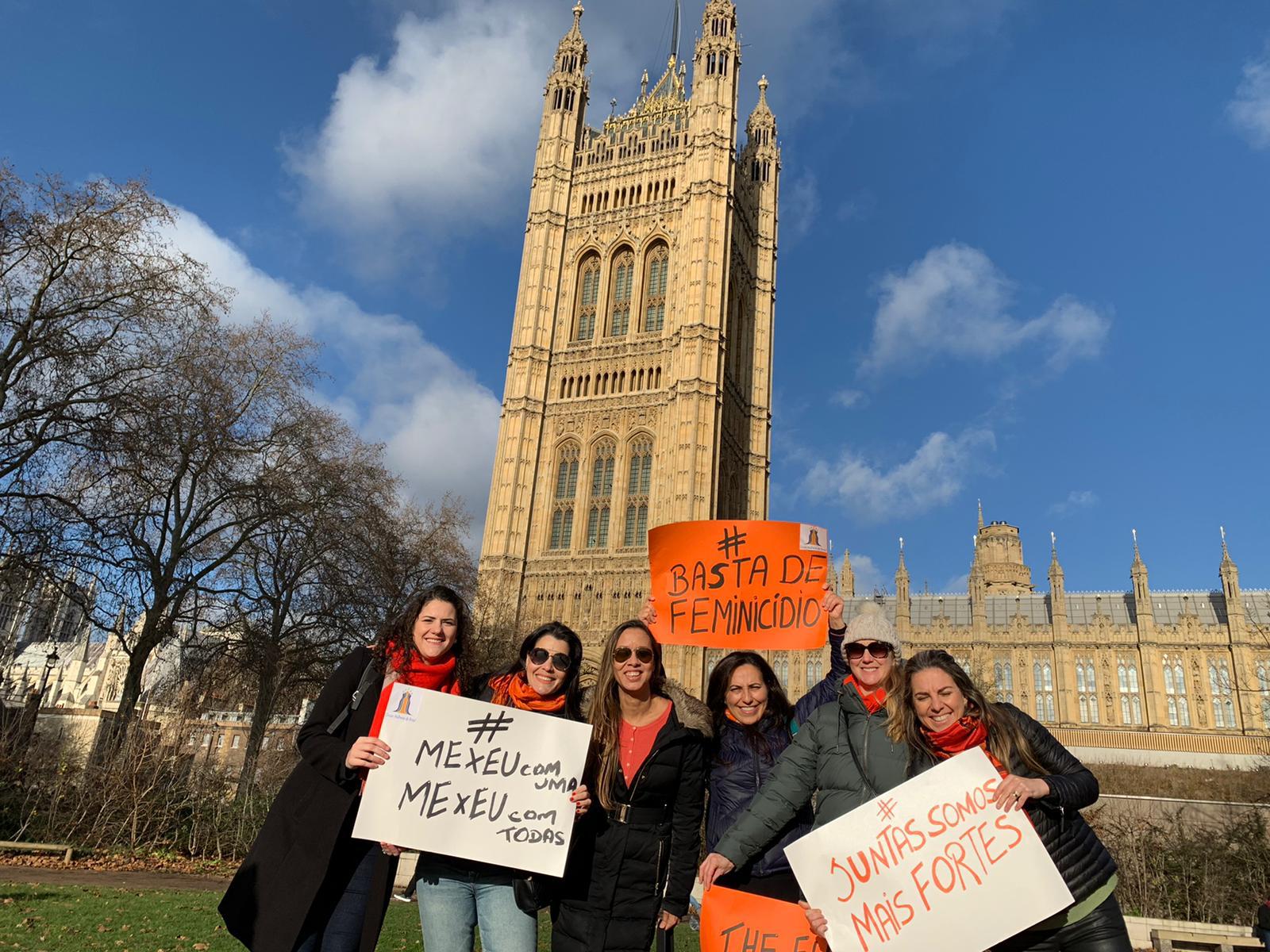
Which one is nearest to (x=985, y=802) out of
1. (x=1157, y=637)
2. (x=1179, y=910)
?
(x=1179, y=910)

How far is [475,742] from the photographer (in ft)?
11.3

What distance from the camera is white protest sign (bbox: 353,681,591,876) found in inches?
129

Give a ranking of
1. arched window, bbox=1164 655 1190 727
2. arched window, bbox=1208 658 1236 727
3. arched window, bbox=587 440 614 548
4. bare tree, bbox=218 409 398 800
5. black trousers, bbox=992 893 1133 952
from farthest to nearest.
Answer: arched window, bbox=1164 655 1190 727 < arched window, bbox=1208 658 1236 727 < arched window, bbox=587 440 614 548 < bare tree, bbox=218 409 398 800 < black trousers, bbox=992 893 1133 952

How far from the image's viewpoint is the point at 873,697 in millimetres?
3502

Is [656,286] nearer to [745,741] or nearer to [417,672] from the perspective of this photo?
[745,741]

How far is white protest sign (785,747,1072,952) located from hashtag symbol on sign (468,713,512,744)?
1.22 metres

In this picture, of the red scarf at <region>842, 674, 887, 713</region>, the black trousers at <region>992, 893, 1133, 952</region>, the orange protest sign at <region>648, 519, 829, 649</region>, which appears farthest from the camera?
the orange protest sign at <region>648, 519, 829, 649</region>

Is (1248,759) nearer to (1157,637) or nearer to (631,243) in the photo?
(1157,637)

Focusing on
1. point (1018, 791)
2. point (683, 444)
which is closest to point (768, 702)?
point (1018, 791)

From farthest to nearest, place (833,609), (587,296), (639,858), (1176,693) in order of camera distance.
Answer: (587,296) → (1176,693) → (833,609) → (639,858)

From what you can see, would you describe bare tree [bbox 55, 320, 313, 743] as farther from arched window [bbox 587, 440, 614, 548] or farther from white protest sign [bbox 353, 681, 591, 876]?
arched window [bbox 587, 440, 614, 548]

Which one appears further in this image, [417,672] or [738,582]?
[738,582]

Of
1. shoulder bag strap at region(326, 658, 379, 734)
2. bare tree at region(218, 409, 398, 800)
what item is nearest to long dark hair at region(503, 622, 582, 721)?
shoulder bag strap at region(326, 658, 379, 734)

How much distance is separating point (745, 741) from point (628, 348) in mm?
37704
